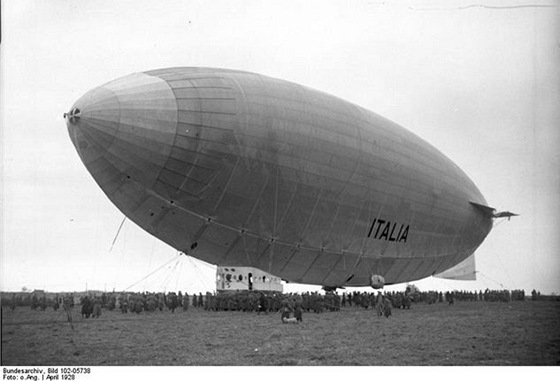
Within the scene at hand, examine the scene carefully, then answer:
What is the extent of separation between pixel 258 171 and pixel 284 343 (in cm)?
566

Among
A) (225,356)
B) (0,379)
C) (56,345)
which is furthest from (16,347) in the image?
(225,356)

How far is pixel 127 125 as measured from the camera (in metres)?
14.7

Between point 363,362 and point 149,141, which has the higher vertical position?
point 149,141

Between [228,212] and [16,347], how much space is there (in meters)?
6.71

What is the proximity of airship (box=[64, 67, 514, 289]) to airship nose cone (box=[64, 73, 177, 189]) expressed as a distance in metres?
0.03

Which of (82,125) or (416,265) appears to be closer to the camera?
(82,125)

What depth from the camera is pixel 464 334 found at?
13891 mm

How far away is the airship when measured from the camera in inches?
589

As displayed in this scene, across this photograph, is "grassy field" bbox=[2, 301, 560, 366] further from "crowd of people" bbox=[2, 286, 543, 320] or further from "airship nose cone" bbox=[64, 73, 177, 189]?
"airship nose cone" bbox=[64, 73, 177, 189]

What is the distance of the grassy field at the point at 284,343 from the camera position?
9.98 meters

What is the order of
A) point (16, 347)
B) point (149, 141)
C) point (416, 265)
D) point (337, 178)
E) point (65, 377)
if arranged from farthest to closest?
point (416, 265) < point (337, 178) < point (149, 141) < point (16, 347) < point (65, 377)

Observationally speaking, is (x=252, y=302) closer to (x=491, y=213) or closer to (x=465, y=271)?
(x=491, y=213)

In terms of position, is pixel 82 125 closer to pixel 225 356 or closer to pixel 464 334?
pixel 225 356

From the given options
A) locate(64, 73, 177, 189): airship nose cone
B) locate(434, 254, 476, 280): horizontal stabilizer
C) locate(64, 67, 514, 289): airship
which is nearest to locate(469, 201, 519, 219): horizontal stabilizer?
locate(64, 67, 514, 289): airship
